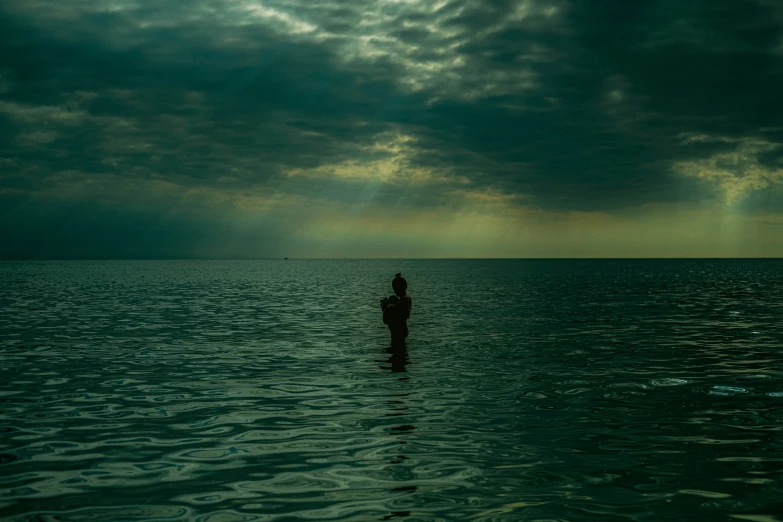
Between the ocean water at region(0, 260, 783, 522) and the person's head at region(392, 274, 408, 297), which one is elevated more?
the person's head at region(392, 274, 408, 297)

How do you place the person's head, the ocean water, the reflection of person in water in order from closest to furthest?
the ocean water < the person's head < the reflection of person in water

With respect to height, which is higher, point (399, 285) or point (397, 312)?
point (399, 285)

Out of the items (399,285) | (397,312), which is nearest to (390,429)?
(399,285)

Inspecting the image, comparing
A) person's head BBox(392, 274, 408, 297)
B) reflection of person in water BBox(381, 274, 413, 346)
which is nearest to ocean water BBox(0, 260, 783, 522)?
reflection of person in water BBox(381, 274, 413, 346)

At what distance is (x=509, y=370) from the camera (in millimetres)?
20281

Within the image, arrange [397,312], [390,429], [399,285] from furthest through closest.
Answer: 1. [397,312]
2. [399,285]
3. [390,429]

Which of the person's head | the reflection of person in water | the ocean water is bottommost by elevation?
the ocean water

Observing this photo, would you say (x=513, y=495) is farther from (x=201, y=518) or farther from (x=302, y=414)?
(x=302, y=414)

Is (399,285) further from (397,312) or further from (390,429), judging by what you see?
(390,429)

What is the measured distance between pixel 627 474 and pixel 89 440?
29.7 ft

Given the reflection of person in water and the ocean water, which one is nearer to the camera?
the ocean water

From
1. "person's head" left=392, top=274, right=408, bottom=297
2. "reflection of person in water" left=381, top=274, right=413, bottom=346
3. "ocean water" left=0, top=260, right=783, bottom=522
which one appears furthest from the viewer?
"reflection of person in water" left=381, top=274, right=413, bottom=346

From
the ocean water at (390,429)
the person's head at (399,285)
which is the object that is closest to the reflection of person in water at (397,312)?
the person's head at (399,285)

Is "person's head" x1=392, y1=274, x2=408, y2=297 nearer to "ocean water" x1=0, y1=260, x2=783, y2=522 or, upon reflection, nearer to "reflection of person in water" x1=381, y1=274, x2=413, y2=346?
"reflection of person in water" x1=381, y1=274, x2=413, y2=346
